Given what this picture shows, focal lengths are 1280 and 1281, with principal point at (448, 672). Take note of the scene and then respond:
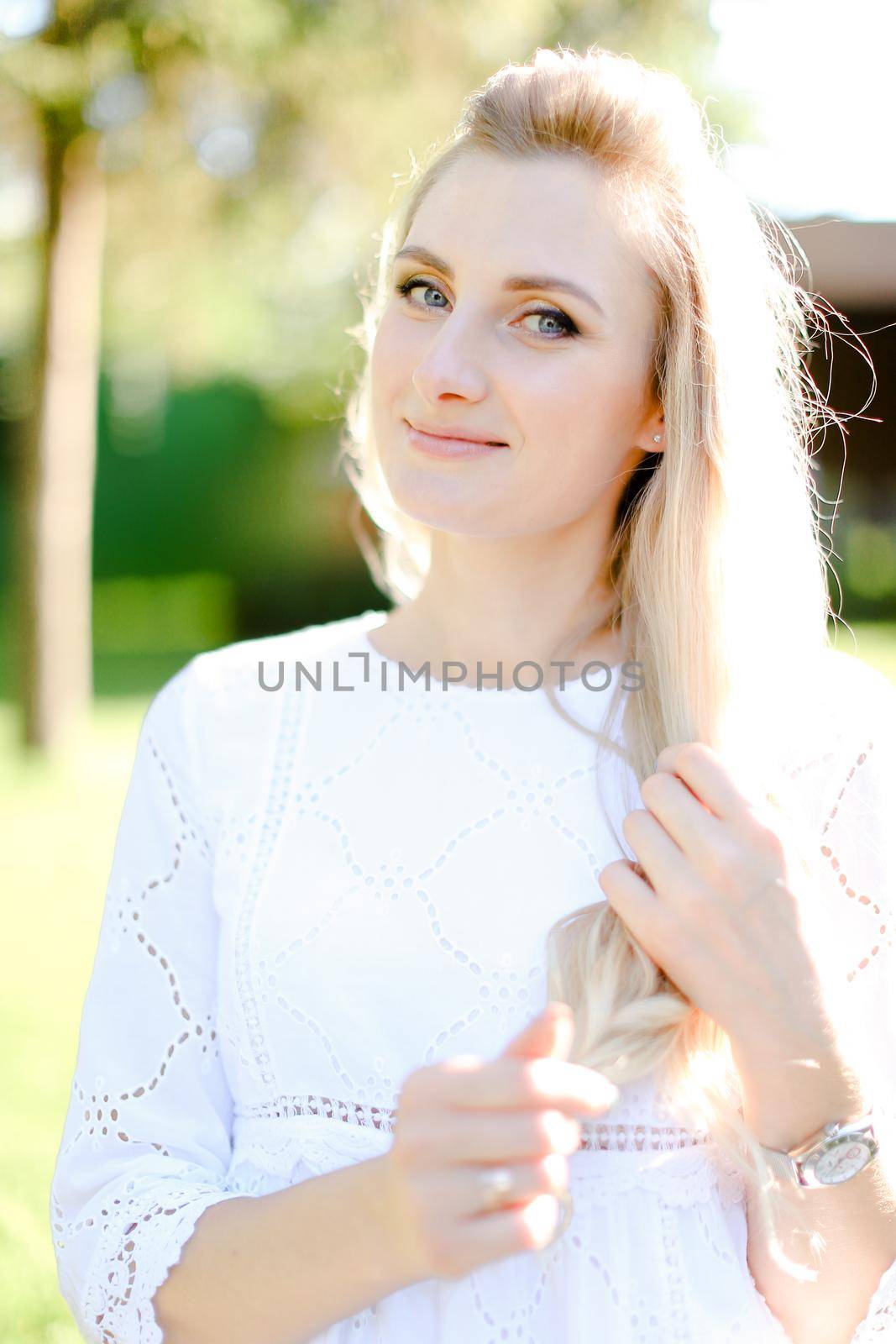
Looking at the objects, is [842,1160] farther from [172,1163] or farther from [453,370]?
[453,370]

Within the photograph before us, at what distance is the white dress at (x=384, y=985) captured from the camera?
57.9 inches

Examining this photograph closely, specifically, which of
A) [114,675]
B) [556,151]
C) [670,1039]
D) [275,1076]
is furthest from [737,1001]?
[114,675]

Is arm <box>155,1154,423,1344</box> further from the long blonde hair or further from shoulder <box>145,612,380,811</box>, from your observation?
shoulder <box>145,612,380,811</box>

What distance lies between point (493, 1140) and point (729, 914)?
16.0 inches

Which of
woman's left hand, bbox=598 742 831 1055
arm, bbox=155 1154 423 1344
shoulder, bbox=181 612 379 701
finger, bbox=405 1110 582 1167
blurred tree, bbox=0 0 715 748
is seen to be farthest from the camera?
blurred tree, bbox=0 0 715 748

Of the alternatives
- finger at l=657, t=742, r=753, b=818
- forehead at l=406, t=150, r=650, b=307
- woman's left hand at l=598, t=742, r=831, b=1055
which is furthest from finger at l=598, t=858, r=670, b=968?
forehead at l=406, t=150, r=650, b=307

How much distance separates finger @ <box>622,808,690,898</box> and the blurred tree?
383 centimetres

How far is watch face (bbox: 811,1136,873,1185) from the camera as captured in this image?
1.35 meters

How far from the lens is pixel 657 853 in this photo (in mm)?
1389

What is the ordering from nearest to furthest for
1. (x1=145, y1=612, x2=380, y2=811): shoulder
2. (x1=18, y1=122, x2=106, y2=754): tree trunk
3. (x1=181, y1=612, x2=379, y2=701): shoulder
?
(x1=145, y1=612, x2=380, y2=811): shoulder → (x1=181, y1=612, x2=379, y2=701): shoulder → (x1=18, y1=122, x2=106, y2=754): tree trunk

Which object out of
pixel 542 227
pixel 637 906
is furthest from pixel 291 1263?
pixel 542 227

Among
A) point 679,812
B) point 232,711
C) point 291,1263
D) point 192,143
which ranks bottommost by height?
point 291,1263

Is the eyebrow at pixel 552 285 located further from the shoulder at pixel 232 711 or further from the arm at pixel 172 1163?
the arm at pixel 172 1163

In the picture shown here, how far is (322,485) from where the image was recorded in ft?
49.8
